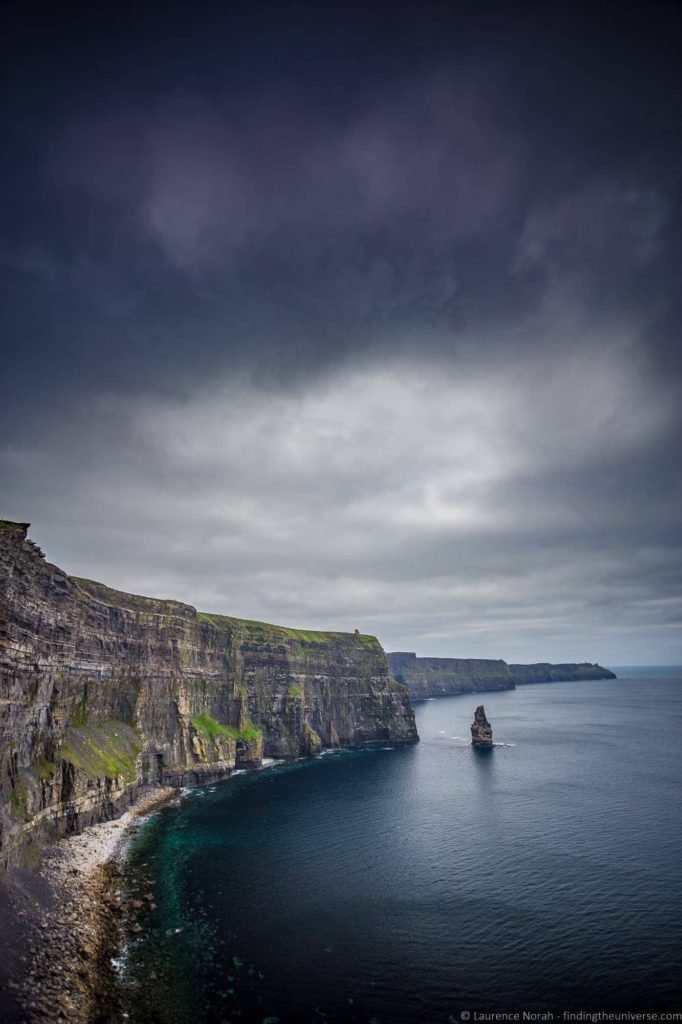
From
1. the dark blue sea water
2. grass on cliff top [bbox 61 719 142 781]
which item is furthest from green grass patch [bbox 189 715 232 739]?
grass on cliff top [bbox 61 719 142 781]

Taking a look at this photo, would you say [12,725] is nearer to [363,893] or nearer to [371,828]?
[363,893]

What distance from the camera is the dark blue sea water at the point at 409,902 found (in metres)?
41.5

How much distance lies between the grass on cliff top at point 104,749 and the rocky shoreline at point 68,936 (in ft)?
45.4

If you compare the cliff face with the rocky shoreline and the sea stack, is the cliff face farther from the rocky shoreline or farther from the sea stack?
the sea stack

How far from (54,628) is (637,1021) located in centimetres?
8548

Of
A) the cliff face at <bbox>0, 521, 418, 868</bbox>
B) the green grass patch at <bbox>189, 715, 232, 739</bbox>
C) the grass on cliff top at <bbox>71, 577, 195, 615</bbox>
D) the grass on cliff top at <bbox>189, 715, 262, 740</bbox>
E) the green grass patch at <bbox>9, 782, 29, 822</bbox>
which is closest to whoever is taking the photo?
the green grass patch at <bbox>9, 782, 29, 822</bbox>

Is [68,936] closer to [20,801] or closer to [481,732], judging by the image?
[20,801]

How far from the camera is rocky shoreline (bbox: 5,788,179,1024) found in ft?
128

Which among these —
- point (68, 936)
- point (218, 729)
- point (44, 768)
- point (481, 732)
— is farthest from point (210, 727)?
point (68, 936)

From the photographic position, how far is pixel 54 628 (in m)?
83.9

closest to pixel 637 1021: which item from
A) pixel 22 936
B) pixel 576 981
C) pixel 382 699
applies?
pixel 576 981

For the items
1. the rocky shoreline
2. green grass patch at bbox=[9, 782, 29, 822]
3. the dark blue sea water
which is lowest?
the dark blue sea water

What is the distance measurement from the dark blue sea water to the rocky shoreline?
112 inches

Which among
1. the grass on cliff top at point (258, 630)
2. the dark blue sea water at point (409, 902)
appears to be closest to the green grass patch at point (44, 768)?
the dark blue sea water at point (409, 902)
